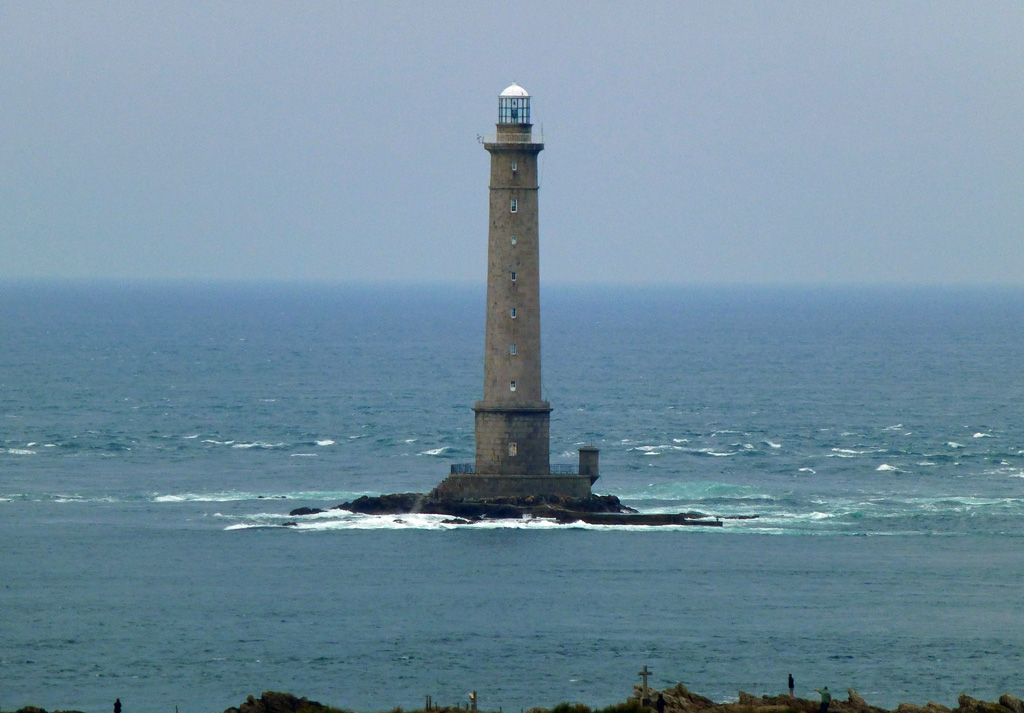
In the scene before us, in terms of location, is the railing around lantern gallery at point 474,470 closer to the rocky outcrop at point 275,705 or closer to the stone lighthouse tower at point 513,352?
the stone lighthouse tower at point 513,352

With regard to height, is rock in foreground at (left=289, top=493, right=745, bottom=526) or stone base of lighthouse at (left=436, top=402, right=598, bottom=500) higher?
stone base of lighthouse at (left=436, top=402, right=598, bottom=500)

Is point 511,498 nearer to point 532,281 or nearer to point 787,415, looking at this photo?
point 532,281

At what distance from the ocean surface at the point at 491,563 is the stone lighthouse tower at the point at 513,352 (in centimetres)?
244

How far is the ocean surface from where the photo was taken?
52.3 m

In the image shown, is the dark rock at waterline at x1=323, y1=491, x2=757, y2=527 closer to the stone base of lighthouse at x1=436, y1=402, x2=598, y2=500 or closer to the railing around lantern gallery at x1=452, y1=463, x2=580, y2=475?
the stone base of lighthouse at x1=436, y1=402, x2=598, y2=500

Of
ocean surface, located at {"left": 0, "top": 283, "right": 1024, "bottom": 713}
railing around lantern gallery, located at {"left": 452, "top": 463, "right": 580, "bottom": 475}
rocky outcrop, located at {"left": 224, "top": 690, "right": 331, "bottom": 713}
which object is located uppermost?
railing around lantern gallery, located at {"left": 452, "top": 463, "right": 580, "bottom": 475}

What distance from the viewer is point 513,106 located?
75.0 meters

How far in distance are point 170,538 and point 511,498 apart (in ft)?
43.0

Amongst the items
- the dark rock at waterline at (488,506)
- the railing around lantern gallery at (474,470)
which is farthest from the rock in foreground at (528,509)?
the railing around lantern gallery at (474,470)

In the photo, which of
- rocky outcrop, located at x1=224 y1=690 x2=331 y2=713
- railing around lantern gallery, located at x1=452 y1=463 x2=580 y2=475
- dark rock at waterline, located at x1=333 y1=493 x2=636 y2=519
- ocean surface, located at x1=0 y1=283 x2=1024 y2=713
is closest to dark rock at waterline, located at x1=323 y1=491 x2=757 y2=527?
dark rock at waterline, located at x1=333 y1=493 x2=636 y2=519

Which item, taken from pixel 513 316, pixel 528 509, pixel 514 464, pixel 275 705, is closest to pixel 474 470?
pixel 514 464

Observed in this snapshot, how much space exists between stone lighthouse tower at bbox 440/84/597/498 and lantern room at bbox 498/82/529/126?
262 mm

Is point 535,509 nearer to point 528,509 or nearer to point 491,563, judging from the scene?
point 528,509

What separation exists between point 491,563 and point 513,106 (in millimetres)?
19165
